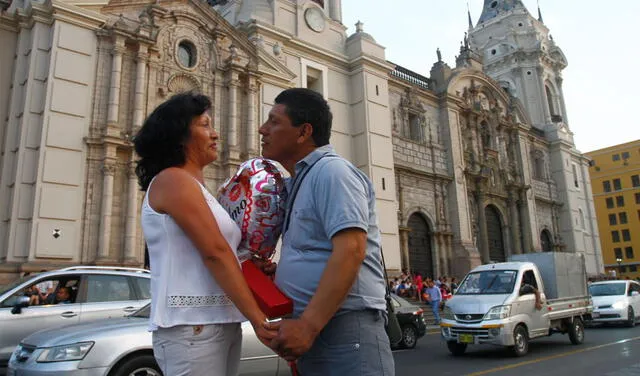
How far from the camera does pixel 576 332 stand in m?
12.1

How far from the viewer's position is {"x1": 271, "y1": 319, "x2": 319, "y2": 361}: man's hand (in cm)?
198

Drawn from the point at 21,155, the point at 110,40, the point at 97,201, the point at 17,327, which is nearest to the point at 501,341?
the point at 17,327

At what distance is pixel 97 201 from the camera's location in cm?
1580

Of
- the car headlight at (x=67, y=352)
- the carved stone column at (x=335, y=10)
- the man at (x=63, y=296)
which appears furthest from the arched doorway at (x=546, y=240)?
the car headlight at (x=67, y=352)

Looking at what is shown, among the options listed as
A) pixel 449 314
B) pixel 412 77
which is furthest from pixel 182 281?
pixel 412 77

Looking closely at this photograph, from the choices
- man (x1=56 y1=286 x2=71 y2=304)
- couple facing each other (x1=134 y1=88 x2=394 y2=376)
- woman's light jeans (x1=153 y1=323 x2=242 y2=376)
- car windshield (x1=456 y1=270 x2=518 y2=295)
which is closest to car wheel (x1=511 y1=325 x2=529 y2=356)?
car windshield (x1=456 y1=270 x2=518 y2=295)

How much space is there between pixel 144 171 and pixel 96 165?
14.9 meters

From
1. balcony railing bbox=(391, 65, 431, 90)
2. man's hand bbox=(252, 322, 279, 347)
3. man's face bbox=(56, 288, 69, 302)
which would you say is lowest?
man's hand bbox=(252, 322, 279, 347)

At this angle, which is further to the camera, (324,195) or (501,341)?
(501,341)

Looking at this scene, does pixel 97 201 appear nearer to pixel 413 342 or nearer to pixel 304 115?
pixel 413 342

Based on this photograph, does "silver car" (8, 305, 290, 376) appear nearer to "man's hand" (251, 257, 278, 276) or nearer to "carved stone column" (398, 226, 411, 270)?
"man's hand" (251, 257, 278, 276)

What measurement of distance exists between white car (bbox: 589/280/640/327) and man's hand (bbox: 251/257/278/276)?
16.9 m

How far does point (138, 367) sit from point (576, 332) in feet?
35.4

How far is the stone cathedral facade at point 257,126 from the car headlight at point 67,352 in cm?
1001
